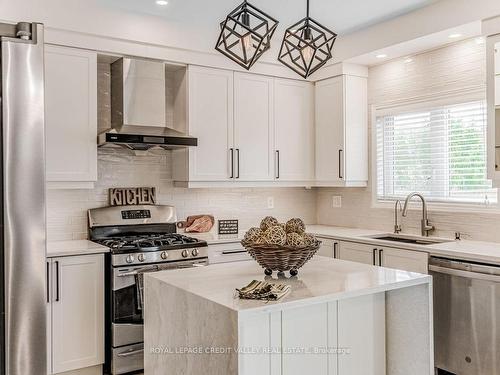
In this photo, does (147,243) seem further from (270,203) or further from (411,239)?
(411,239)

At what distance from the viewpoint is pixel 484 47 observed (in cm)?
367

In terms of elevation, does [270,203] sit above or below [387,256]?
above

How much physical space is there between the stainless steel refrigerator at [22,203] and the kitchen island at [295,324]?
1.94 ft

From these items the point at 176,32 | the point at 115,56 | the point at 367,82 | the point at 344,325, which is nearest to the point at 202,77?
the point at 176,32

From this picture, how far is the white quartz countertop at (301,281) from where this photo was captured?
71.7 inches

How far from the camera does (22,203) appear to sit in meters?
1.61

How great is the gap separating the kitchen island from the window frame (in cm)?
169

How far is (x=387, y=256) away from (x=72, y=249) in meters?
2.33

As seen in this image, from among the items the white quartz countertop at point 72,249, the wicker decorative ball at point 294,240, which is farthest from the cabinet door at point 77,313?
the wicker decorative ball at point 294,240

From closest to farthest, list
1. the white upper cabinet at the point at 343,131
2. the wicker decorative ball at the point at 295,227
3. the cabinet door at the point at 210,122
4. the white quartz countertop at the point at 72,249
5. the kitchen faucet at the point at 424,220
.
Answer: the wicker decorative ball at the point at 295,227 → the white quartz countertop at the point at 72,249 → the kitchen faucet at the point at 424,220 → the cabinet door at the point at 210,122 → the white upper cabinet at the point at 343,131

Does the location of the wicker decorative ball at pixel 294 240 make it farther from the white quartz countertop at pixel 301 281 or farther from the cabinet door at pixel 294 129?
the cabinet door at pixel 294 129

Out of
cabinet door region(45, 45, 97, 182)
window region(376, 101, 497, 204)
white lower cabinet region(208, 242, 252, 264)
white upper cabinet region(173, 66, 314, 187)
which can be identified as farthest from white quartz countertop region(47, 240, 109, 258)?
window region(376, 101, 497, 204)

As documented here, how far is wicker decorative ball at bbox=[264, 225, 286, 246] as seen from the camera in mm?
2107

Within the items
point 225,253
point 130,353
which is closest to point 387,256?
point 225,253
